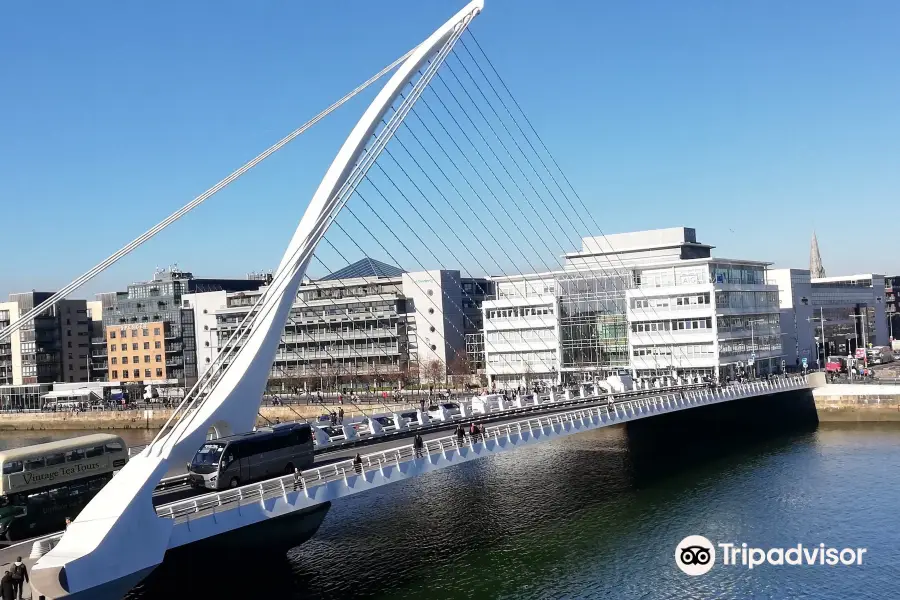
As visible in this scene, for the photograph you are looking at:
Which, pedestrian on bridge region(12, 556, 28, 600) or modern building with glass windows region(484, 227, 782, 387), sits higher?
modern building with glass windows region(484, 227, 782, 387)

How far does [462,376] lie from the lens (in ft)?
216

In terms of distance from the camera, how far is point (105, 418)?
2798 inches

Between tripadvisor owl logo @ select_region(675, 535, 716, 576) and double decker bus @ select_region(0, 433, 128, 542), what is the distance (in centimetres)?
1663

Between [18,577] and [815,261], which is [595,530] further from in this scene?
[815,261]

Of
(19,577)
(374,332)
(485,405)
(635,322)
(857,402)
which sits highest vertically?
(374,332)

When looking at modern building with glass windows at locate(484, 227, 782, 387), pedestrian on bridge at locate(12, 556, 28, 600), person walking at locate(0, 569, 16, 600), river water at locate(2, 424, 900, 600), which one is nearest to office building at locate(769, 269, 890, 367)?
modern building with glass windows at locate(484, 227, 782, 387)

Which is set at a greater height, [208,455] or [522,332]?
[522,332]

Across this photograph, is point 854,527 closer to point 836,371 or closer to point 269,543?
point 269,543

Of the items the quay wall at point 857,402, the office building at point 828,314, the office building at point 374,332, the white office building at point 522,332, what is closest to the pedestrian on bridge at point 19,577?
the white office building at point 522,332

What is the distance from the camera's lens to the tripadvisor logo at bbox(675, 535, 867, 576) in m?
23.2

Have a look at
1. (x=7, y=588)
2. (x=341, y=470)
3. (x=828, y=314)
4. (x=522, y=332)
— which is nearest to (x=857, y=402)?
(x=522, y=332)

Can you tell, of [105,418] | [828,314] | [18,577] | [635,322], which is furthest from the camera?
[828,314]

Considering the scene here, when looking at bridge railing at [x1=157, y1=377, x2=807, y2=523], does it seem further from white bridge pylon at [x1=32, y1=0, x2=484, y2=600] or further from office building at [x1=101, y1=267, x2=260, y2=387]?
office building at [x1=101, y1=267, x2=260, y2=387]

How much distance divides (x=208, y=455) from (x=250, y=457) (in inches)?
43.7
